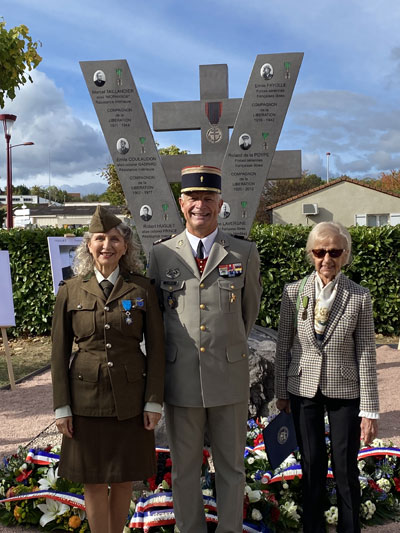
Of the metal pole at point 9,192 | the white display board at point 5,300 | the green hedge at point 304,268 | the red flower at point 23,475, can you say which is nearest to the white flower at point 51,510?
the red flower at point 23,475

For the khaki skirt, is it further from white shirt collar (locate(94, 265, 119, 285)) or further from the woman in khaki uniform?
white shirt collar (locate(94, 265, 119, 285))

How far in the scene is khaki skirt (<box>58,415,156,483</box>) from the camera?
2.33 meters

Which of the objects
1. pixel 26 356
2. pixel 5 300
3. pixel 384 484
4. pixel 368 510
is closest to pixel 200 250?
pixel 368 510

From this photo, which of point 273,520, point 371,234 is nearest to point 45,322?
point 371,234

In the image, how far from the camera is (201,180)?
8.32 feet

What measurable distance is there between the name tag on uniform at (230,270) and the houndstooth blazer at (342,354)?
0.37 meters

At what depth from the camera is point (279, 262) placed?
8.31 metres

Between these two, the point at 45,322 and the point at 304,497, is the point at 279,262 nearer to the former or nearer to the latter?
the point at 45,322

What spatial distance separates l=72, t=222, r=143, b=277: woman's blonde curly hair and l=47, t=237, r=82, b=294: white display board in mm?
3036

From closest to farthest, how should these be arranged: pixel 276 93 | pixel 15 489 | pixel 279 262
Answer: pixel 15 489 → pixel 276 93 → pixel 279 262

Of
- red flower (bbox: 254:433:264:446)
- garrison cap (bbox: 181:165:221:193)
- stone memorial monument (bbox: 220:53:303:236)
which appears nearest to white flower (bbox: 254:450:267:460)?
red flower (bbox: 254:433:264:446)

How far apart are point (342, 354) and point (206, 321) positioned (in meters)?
0.65

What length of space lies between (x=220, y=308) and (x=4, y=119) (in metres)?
11.8

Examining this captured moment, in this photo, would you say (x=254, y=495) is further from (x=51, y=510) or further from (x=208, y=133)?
(x=208, y=133)
